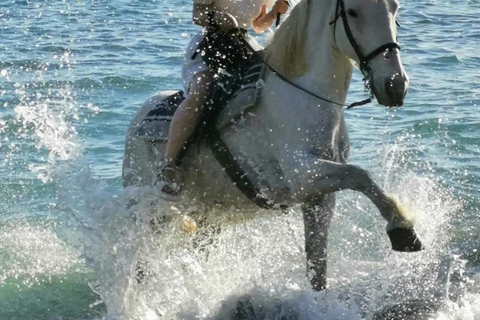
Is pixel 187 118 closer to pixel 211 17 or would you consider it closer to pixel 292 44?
pixel 211 17

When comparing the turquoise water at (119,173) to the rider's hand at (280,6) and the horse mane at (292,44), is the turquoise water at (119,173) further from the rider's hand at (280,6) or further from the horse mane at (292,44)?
the rider's hand at (280,6)

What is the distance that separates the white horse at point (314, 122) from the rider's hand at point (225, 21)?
0.25 meters

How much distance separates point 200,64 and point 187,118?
347mm

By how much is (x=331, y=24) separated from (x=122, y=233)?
1846mm

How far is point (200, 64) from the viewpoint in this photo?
5.60 meters

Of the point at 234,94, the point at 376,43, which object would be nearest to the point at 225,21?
the point at 234,94

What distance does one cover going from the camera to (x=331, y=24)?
16.5 feet

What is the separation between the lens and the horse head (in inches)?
183

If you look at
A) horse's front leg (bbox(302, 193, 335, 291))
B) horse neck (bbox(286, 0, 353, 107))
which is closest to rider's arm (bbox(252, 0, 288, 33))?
horse neck (bbox(286, 0, 353, 107))

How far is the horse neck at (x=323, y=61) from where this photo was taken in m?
5.13

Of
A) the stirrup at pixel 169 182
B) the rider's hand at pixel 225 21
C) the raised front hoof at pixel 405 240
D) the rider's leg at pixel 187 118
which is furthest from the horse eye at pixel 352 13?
the stirrup at pixel 169 182

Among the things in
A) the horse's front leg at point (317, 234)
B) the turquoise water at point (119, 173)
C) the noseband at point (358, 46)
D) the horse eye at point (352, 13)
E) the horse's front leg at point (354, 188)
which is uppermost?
the horse eye at point (352, 13)

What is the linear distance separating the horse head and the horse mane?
32cm

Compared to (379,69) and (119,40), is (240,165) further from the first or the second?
(119,40)
